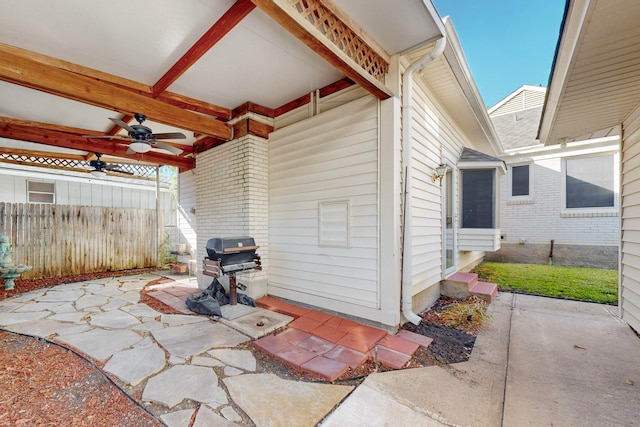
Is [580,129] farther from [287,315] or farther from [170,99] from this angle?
[170,99]

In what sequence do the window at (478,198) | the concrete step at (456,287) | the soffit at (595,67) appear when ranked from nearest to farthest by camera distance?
the soffit at (595,67)
the concrete step at (456,287)
the window at (478,198)

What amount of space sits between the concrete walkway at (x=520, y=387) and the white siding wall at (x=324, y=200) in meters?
1.15

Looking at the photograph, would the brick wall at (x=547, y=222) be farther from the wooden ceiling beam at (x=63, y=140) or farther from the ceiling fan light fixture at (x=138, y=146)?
the wooden ceiling beam at (x=63, y=140)

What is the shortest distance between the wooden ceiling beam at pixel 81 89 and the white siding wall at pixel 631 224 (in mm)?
6105

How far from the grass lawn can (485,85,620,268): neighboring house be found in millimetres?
576

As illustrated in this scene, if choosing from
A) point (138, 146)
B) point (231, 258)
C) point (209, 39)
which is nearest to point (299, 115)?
point (209, 39)

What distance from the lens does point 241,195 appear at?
183 inches

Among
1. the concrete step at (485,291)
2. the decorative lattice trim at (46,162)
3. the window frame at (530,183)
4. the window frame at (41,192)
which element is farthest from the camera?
the window frame at (41,192)

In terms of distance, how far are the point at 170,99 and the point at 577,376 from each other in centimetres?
609

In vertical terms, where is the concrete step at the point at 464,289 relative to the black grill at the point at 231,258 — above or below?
below

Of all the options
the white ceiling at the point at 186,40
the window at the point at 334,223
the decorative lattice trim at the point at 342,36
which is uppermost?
the white ceiling at the point at 186,40

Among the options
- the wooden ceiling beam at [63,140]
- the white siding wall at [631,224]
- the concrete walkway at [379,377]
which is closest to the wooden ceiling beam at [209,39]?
the wooden ceiling beam at [63,140]

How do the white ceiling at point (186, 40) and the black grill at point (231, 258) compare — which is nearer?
the white ceiling at point (186, 40)

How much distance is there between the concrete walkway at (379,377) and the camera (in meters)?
1.89
